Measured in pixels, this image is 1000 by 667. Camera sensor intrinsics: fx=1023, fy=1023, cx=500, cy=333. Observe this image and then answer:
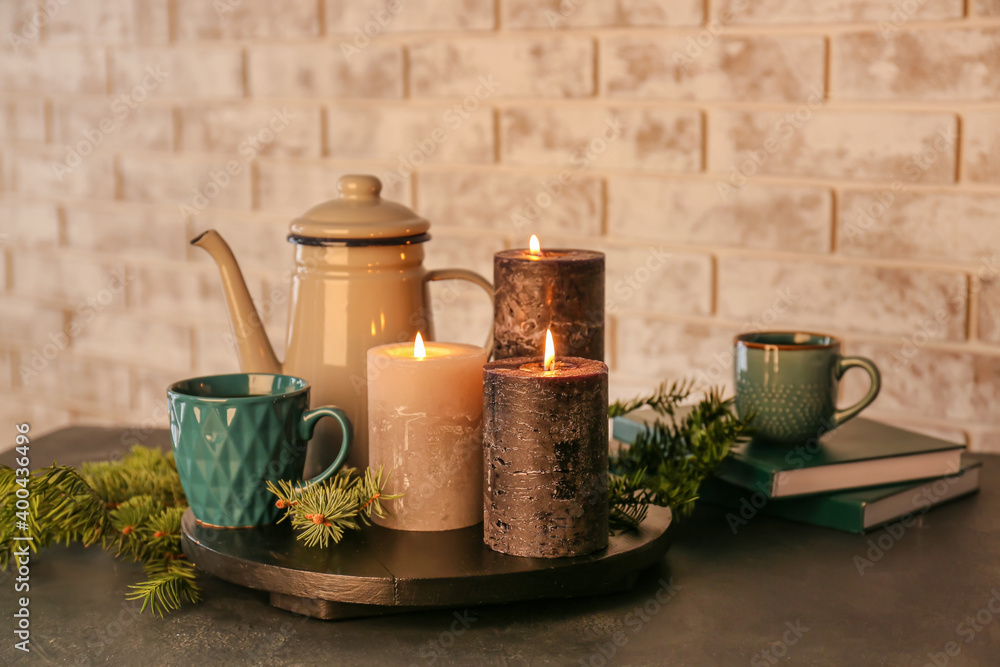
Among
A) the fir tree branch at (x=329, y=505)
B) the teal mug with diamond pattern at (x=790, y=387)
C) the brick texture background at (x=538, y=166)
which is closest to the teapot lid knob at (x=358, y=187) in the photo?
the fir tree branch at (x=329, y=505)

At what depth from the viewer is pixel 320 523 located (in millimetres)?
647

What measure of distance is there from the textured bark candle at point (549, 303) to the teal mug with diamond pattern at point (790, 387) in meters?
0.19

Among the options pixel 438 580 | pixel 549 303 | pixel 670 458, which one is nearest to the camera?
pixel 438 580

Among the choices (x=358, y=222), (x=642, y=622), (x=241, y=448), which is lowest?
(x=642, y=622)

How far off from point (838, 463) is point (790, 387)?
0.07 m

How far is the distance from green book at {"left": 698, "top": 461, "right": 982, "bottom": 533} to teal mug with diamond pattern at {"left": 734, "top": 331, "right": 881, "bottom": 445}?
0.18 feet

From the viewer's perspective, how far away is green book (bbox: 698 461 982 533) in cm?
79

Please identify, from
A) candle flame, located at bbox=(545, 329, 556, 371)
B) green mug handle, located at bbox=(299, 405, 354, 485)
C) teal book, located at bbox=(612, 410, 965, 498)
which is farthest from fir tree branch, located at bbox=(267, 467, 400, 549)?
teal book, located at bbox=(612, 410, 965, 498)

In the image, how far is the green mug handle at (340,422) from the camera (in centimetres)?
69

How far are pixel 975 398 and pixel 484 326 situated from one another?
0.73 m

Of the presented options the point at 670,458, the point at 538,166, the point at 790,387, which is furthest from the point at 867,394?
the point at 538,166

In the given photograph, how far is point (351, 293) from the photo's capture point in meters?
0.77

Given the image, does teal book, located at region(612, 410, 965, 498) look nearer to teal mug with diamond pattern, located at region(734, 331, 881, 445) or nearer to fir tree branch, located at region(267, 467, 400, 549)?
teal mug with diamond pattern, located at region(734, 331, 881, 445)

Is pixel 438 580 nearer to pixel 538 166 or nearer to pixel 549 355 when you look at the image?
pixel 549 355
